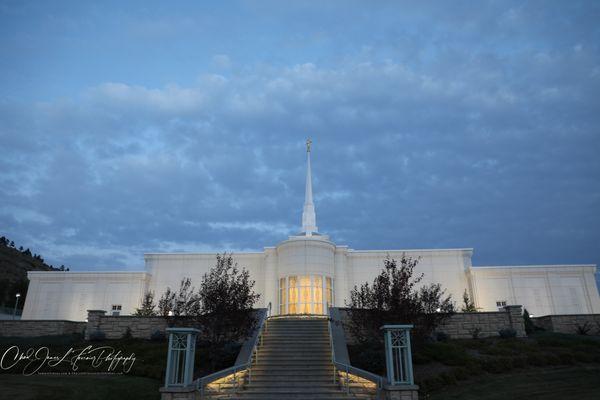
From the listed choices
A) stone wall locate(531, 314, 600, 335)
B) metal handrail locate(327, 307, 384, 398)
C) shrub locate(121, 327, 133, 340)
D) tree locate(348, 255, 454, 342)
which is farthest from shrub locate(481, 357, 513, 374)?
shrub locate(121, 327, 133, 340)

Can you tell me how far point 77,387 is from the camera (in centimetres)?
1415

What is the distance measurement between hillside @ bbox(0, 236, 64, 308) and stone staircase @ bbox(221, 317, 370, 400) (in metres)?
53.8

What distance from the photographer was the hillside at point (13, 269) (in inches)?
2307

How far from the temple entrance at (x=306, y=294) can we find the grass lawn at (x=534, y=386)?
51.0 ft

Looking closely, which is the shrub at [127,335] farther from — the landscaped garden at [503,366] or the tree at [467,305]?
the tree at [467,305]

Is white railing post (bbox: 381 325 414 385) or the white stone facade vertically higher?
the white stone facade

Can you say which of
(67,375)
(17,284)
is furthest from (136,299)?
(17,284)

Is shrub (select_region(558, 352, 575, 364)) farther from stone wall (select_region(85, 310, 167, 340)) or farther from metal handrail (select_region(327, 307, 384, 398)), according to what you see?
stone wall (select_region(85, 310, 167, 340))

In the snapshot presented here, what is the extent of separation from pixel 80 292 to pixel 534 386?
32.0 metres

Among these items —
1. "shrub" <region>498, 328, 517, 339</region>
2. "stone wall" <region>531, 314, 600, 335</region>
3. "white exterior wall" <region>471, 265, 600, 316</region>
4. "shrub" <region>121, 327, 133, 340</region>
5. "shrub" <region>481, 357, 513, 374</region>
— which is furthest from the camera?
"white exterior wall" <region>471, 265, 600, 316</region>

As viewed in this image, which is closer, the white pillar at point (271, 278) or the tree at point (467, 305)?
the tree at point (467, 305)

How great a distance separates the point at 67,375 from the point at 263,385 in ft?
25.9

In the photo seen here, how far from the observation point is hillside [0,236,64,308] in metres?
58.6

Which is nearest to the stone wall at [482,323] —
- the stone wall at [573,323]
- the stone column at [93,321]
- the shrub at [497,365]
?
the stone wall at [573,323]
